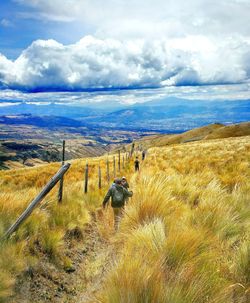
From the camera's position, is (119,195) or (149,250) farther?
(119,195)

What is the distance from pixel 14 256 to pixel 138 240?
179 centimetres

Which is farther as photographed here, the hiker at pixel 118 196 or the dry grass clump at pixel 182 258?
the hiker at pixel 118 196

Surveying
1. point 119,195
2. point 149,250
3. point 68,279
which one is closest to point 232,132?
point 119,195

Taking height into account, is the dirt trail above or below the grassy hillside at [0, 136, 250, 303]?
below

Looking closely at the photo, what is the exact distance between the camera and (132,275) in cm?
321

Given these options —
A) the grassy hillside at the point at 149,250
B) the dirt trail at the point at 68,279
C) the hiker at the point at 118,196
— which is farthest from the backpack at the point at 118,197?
the dirt trail at the point at 68,279

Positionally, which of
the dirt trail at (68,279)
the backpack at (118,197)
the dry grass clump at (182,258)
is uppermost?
the dry grass clump at (182,258)

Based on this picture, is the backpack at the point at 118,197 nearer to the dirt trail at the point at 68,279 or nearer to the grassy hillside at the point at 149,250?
the grassy hillside at the point at 149,250

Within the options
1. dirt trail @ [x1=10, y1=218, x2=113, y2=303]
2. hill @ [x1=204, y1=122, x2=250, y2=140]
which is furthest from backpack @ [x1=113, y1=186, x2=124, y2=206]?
hill @ [x1=204, y1=122, x2=250, y2=140]

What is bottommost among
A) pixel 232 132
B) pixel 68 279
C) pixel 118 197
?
pixel 232 132

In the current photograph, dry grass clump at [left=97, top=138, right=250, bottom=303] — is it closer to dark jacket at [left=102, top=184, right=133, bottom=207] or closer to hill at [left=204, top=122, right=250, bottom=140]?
dark jacket at [left=102, top=184, right=133, bottom=207]

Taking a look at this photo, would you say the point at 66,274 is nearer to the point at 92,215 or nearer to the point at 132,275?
the point at 132,275

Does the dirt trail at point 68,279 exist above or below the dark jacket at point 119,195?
below

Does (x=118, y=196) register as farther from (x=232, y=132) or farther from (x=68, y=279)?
(x=232, y=132)
